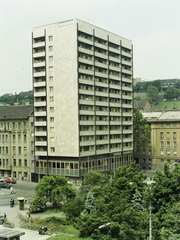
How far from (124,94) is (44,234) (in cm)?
6982

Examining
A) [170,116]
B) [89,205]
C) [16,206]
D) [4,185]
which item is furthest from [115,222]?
[170,116]

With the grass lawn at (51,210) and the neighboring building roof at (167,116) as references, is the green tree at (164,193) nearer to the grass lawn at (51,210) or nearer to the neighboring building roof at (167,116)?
the grass lawn at (51,210)

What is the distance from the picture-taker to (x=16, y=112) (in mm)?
100500

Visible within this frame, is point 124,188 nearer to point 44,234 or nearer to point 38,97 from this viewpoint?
point 44,234

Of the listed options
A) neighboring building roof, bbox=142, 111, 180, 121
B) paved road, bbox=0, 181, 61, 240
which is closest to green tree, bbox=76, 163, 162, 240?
paved road, bbox=0, 181, 61, 240

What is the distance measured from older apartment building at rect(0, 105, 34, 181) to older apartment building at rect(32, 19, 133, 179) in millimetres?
5338

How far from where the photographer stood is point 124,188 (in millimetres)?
53906

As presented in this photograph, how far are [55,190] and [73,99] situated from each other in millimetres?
31145

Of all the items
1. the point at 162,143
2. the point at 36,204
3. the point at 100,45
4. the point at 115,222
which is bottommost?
the point at 36,204

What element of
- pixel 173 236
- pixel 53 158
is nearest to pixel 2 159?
pixel 53 158

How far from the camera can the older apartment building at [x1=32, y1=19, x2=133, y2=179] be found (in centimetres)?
8350

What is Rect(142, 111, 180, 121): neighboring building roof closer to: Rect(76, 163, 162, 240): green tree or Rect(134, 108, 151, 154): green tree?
Rect(134, 108, 151, 154): green tree

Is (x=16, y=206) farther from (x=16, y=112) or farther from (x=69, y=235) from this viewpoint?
(x=16, y=112)

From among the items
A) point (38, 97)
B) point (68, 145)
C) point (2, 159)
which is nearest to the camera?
point (68, 145)
